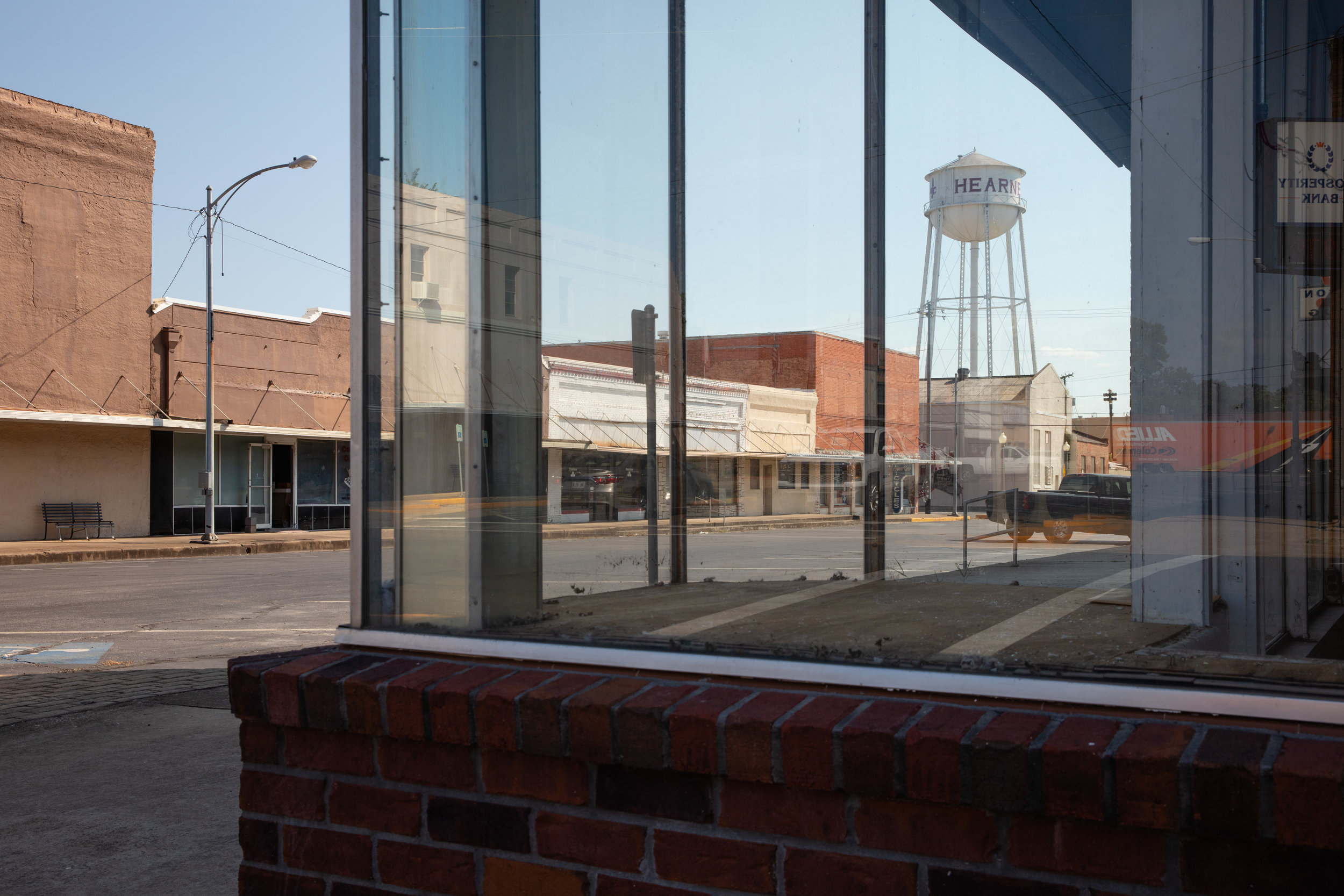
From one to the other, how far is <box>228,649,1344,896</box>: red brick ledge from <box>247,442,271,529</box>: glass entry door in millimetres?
27003

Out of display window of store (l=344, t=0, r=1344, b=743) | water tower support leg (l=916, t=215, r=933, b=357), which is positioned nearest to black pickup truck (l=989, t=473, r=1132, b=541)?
display window of store (l=344, t=0, r=1344, b=743)

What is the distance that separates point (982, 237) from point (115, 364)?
87.3 feet

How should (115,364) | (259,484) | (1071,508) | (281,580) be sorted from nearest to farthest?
(1071,508) < (281,580) < (115,364) < (259,484)

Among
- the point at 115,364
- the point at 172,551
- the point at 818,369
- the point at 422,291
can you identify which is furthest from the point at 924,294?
the point at 115,364

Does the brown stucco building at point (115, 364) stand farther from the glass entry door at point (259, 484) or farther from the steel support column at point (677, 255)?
the steel support column at point (677, 255)

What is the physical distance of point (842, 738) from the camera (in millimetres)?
1536

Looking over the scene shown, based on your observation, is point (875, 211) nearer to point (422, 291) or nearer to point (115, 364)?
point (422, 291)

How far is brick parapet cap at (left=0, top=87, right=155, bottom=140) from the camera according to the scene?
76.0 ft

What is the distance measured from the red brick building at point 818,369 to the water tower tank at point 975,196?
291mm

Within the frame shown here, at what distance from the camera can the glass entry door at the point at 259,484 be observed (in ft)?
89.8

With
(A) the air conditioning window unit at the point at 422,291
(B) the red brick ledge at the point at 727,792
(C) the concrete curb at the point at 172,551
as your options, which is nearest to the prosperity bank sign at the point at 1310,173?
(B) the red brick ledge at the point at 727,792

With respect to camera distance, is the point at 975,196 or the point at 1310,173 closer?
the point at 975,196

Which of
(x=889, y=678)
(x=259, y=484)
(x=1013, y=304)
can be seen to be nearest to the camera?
(x=889, y=678)

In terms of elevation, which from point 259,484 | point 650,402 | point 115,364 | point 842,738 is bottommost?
point 259,484
